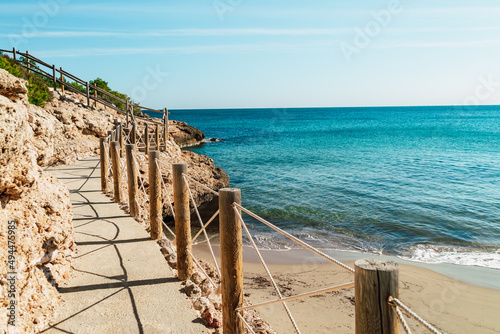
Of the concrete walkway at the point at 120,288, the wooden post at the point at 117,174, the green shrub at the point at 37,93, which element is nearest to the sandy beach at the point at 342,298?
the concrete walkway at the point at 120,288

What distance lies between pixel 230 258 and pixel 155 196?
2.67m

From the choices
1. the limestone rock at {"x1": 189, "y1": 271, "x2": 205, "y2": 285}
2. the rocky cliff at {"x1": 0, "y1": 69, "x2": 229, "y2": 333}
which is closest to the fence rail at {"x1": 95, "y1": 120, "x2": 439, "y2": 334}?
the limestone rock at {"x1": 189, "y1": 271, "x2": 205, "y2": 285}

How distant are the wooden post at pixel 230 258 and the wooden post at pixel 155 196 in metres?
2.50

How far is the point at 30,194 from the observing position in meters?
3.56

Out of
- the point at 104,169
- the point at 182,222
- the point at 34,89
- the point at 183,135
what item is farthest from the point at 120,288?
the point at 183,135

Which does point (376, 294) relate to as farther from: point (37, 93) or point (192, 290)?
point (37, 93)

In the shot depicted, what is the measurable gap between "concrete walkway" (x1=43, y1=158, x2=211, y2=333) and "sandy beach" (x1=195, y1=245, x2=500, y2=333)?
2442 mm

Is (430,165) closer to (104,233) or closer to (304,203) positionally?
(304,203)

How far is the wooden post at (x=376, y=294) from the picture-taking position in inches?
66.4

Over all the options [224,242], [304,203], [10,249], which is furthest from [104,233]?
[304,203]

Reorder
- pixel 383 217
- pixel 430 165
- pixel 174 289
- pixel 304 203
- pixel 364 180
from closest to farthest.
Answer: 1. pixel 174 289
2. pixel 383 217
3. pixel 304 203
4. pixel 364 180
5. pixel 430 165

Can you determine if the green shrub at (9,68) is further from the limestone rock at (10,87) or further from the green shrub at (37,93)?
the limestone rock at (10,87)

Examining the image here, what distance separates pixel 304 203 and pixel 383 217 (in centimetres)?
326

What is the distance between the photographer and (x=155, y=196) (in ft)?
17.9
